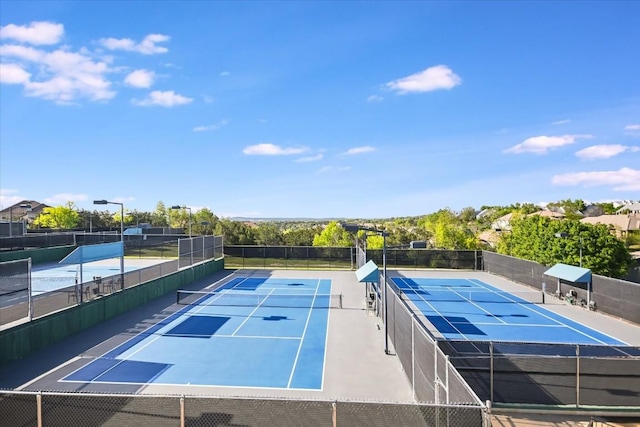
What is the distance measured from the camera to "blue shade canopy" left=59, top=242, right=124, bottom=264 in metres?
19.7

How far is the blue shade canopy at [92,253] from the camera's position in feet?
64.7

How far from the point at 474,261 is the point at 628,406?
3219cm

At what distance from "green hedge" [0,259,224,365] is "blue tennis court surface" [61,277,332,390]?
2.62 meters

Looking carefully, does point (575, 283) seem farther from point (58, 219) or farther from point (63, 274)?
point (58, 219)

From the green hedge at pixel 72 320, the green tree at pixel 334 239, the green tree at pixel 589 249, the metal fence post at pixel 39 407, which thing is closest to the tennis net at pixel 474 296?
the green tree at pixel 589 249

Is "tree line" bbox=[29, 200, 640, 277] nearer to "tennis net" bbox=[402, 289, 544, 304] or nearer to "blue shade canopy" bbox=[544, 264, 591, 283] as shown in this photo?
"blue shade canopy" bbox=[544, 264, 591, 283]

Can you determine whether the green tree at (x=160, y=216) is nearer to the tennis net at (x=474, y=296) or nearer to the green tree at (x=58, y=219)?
the green tree at (x=58, y=219)

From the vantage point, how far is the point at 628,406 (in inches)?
436

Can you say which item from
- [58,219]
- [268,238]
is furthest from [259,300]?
[58,219]

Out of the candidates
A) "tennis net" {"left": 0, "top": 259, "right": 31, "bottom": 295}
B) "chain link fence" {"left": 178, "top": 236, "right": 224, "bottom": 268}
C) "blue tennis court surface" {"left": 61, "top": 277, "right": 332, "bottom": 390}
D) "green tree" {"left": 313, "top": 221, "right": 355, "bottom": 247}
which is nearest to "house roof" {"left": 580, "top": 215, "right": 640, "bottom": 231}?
"green tree" {"left": 313, "top": 221, "right": 355, "bottom": 247}

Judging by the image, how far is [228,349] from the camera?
16.6m

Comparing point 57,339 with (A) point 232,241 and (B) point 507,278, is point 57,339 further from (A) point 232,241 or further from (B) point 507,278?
(A) point 232,241

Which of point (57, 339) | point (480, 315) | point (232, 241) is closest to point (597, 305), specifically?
point (480, 315)

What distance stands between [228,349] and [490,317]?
14706 millimetres
